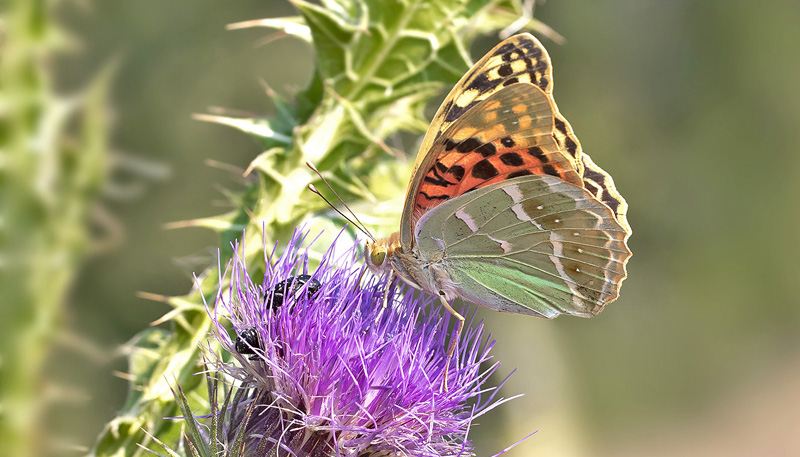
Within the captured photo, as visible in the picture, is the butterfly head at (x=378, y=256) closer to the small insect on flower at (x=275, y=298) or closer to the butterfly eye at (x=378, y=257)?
the butterfly eye at (x=378, y=257)

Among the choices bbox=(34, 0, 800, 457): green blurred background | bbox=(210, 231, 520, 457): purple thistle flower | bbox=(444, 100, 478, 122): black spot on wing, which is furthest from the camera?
bbox=(34, 0, 800, 457): green blurred background

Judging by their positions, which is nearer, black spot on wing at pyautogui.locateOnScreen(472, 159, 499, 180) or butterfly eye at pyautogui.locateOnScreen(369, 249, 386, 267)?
black spot on wing at pyautogui.locateOnScreen(472, 159, 499, 180)

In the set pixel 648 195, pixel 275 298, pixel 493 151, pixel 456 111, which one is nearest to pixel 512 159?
pixel 493 151

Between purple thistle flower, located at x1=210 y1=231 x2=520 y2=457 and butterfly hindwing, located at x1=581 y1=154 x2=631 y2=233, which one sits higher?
butterfly hindwing, located at x1=581 y1=154 x2=631 y2=233

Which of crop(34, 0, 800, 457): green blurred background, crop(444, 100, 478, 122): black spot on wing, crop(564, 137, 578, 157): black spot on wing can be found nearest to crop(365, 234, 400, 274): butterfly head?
crop(444, 100, 478, 122): black spot on wing

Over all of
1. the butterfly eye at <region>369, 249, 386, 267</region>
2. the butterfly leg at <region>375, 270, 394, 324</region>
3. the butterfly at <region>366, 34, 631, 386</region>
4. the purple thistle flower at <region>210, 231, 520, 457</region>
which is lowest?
the purple thistle flower at <region>210, 231, 520, 457</region>

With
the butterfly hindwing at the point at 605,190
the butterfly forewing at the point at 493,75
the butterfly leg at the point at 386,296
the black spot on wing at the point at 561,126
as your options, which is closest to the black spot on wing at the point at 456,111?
the butterfly forewing at the point at 493,75

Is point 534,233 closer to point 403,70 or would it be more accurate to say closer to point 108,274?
point 403,70

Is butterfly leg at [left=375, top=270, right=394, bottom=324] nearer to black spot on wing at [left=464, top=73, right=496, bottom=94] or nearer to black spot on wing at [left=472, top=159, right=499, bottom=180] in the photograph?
black spot on wing at [left=472, top=159, right=499, bottom=180]

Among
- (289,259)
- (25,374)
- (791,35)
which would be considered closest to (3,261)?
(25,374)
